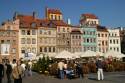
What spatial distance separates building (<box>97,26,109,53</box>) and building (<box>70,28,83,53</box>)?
7.18 metres

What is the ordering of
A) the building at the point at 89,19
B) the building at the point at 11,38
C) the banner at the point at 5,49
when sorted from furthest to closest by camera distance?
1. the building at the point at 89,19
2. the building at the point at 11,38
3. the banner at the point at 5,49

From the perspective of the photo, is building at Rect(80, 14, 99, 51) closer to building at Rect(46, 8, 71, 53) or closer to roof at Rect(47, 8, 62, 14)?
building at Rect(46, 8, 71, 53)

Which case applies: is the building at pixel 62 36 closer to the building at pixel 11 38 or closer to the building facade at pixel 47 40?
the building facade at pixel 47 40

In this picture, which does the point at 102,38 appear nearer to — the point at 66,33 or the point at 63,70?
the point at 66,33

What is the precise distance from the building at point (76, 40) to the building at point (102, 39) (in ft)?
23.6

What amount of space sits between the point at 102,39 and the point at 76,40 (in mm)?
9965

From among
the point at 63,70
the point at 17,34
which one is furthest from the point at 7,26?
the point at 63,70

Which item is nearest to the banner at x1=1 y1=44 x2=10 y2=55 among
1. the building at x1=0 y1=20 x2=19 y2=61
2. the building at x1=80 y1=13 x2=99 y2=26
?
the building at x1=0 y1=20 x2=19 y2=61

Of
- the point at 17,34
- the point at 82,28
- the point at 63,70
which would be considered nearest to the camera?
the point at 63,70

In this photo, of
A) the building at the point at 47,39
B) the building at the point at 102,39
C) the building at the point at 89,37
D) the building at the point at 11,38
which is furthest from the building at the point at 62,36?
the building at the point at 11,38

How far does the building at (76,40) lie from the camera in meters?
95.5

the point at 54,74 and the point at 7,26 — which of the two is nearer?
the point at 54,74

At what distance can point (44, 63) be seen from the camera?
40.7m

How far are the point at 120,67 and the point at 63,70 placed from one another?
435 inches
